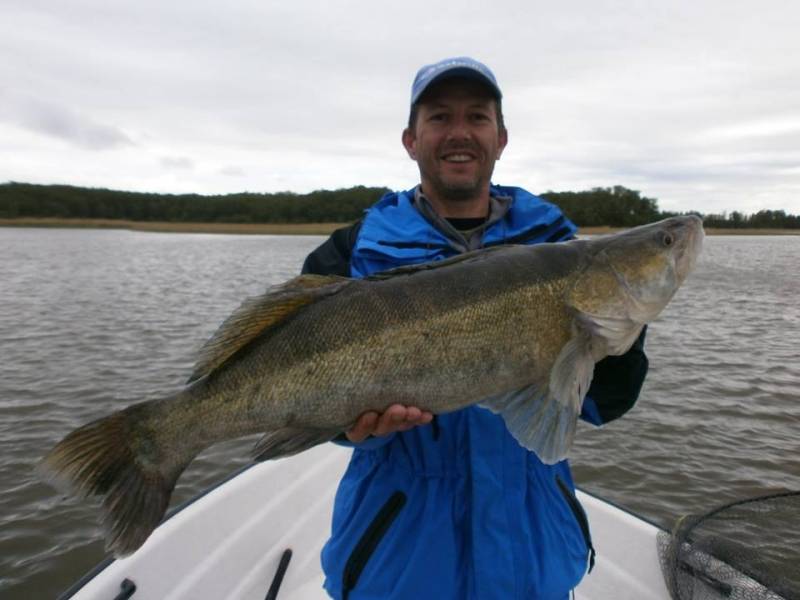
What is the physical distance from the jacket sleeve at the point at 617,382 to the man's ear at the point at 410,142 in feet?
Answer: 5.26

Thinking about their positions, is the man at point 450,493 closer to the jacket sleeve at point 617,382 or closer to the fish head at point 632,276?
the jacket sleeve at point 617,382

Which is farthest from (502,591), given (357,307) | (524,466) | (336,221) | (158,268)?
(336,221)

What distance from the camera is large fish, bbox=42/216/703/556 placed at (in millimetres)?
2311

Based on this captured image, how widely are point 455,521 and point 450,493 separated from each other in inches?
4.6

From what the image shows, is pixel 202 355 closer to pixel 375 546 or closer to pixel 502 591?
pixel 375 546

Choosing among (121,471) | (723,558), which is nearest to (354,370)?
(121,471)

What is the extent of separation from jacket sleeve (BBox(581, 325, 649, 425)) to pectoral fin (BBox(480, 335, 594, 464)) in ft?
1.26

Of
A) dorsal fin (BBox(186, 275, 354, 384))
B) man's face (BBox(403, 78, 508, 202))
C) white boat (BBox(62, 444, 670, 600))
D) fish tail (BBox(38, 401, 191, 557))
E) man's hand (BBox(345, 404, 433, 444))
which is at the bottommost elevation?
white boat (BBox(62, 444, 670, 600))

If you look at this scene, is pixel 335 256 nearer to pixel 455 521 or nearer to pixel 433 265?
pixel 433 265

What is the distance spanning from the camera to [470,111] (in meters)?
3.20

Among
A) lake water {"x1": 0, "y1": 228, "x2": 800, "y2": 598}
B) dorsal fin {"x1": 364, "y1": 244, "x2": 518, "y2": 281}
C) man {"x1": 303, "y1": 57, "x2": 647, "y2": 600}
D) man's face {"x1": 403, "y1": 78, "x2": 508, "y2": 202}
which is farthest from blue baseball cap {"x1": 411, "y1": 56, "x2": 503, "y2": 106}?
lake water {"x1": 0, "y1": 228, "x2": 800, "y2": 598}

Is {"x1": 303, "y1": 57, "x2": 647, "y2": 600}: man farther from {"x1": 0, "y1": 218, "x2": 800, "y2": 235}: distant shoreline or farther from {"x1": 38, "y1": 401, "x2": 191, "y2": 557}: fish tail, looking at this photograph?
{"x1": 0, "y1": 218, "x2": 800, "y2": 235}: distant shoreline

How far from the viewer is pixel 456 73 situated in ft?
10.2

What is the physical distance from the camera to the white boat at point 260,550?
3.49 meters
